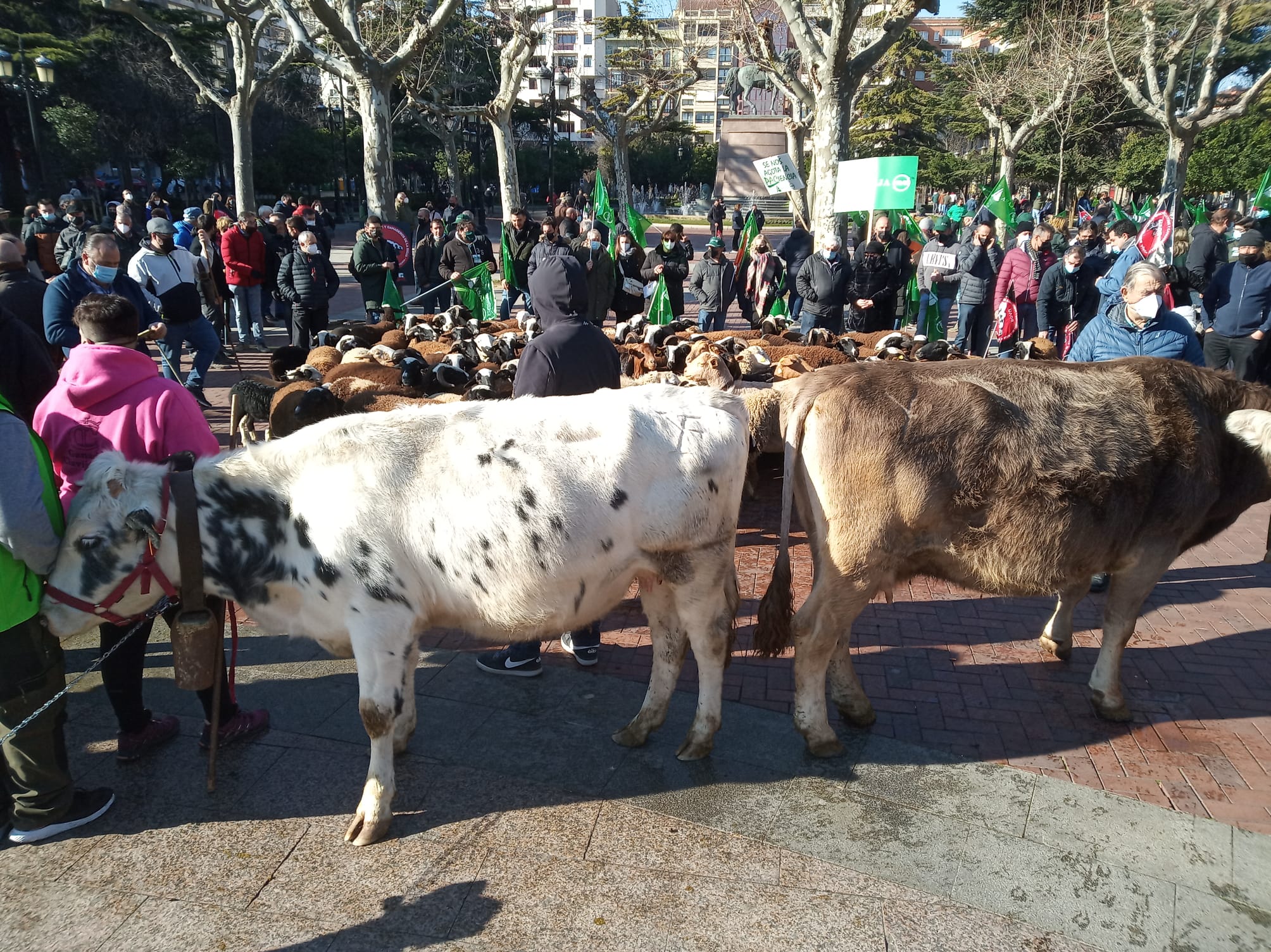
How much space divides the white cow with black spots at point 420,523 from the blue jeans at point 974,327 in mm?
9415

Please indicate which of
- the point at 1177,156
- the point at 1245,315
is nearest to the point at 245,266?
the point at 1245,315

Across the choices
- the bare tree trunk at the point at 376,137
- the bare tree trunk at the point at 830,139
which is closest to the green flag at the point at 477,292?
the bare tree trunk at the point at 376,137

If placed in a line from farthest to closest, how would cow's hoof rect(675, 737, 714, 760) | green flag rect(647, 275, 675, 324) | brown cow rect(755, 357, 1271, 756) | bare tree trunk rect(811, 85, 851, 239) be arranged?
bare tree trunk rect(811, 85, 851, 239) < green flag rect(647, 275, 675, 324) < cow's hoof rect(675, 737, 714, 760) < brown cow rect(755, 357, 1271, 756)

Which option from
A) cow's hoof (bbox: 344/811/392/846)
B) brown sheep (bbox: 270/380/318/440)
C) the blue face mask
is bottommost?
cow's hoof (bbox: 344/811/392/846)

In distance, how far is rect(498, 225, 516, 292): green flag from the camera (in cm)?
1480

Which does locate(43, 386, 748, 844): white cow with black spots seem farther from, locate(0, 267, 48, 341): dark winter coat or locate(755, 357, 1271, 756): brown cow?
locate(0, 267, 48, 341): dark winter coat

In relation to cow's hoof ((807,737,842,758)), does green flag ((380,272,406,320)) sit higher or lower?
higher

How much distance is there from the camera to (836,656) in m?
4.42

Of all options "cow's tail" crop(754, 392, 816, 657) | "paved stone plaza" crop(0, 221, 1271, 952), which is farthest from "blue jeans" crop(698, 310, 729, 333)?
"cow's tail" crop(754, 392, 816, 657)

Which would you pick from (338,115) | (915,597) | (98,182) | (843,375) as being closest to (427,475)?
(843,375)

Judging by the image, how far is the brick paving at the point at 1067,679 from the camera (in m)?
4.12

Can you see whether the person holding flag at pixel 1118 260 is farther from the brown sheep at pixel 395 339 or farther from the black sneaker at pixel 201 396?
the black sneaker at pixel 201 396

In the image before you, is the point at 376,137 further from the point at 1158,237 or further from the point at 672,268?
the point at 1158,237

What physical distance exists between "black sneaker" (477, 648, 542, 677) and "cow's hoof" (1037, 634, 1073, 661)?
3130 millimetres
